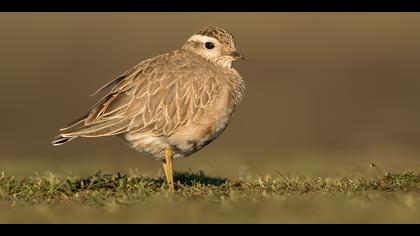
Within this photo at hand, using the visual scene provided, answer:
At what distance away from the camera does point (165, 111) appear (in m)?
12.7

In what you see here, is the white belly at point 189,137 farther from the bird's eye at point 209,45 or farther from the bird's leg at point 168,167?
the bird's eye at point 209,45

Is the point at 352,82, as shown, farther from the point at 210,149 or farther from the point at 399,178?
the point at 399,178

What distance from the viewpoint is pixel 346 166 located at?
1609 cm

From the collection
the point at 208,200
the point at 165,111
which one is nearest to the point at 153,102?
the point at 165,111

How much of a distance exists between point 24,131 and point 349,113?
30.0 feet

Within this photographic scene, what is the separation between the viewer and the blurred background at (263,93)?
60.5 ft

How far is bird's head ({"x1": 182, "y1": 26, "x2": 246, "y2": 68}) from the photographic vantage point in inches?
546

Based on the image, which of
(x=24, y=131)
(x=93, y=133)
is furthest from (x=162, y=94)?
(x=24, y=131)

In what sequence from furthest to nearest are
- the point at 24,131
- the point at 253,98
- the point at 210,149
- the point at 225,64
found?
the point at 253,98, the point at 24,131, the point at 210,149, the point at 225,64

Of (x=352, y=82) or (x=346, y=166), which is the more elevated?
(x=352, y=82)

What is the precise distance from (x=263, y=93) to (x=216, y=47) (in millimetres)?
14658

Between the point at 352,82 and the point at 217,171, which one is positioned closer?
the point at 217,171

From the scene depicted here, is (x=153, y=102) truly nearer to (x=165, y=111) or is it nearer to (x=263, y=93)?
(x=165, y=111)

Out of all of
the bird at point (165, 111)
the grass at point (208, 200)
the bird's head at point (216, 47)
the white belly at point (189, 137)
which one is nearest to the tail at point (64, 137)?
the bird at point (165, 111)
